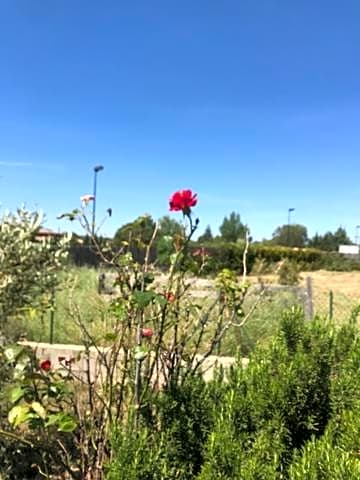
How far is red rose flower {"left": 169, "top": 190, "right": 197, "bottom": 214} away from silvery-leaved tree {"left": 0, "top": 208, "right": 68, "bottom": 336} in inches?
36.9

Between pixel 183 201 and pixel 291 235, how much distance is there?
219 ft

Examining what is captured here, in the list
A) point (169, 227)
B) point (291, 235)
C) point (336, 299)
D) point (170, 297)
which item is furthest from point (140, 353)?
point (291, 235)

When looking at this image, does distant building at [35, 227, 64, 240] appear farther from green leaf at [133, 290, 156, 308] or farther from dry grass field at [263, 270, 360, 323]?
dry grass field at [263, 270, 360, 323]

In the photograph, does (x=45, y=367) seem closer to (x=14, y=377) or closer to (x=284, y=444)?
(x=14, y=377)

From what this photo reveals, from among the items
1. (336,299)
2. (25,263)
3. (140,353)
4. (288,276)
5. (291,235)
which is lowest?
(336,299)

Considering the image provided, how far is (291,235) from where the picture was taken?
67375 mm

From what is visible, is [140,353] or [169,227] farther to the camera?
[169,227]

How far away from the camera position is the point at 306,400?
1.60 m

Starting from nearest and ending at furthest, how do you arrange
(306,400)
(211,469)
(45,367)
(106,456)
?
1. (211,469)
2. (306,400)
3. (106,456)
4. (45,367)

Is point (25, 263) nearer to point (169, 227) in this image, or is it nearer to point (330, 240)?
point (169, 227)

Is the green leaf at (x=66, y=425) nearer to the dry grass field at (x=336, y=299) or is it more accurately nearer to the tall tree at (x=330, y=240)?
the dry grass field at (x=336, y=299)

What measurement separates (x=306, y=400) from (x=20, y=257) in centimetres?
171

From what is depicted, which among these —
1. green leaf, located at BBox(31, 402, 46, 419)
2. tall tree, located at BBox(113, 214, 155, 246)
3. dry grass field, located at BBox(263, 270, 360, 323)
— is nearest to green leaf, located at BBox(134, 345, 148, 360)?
green leaf, located at BBox(31, 402, 46, 419)

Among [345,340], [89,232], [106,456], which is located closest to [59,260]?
[89,232]
